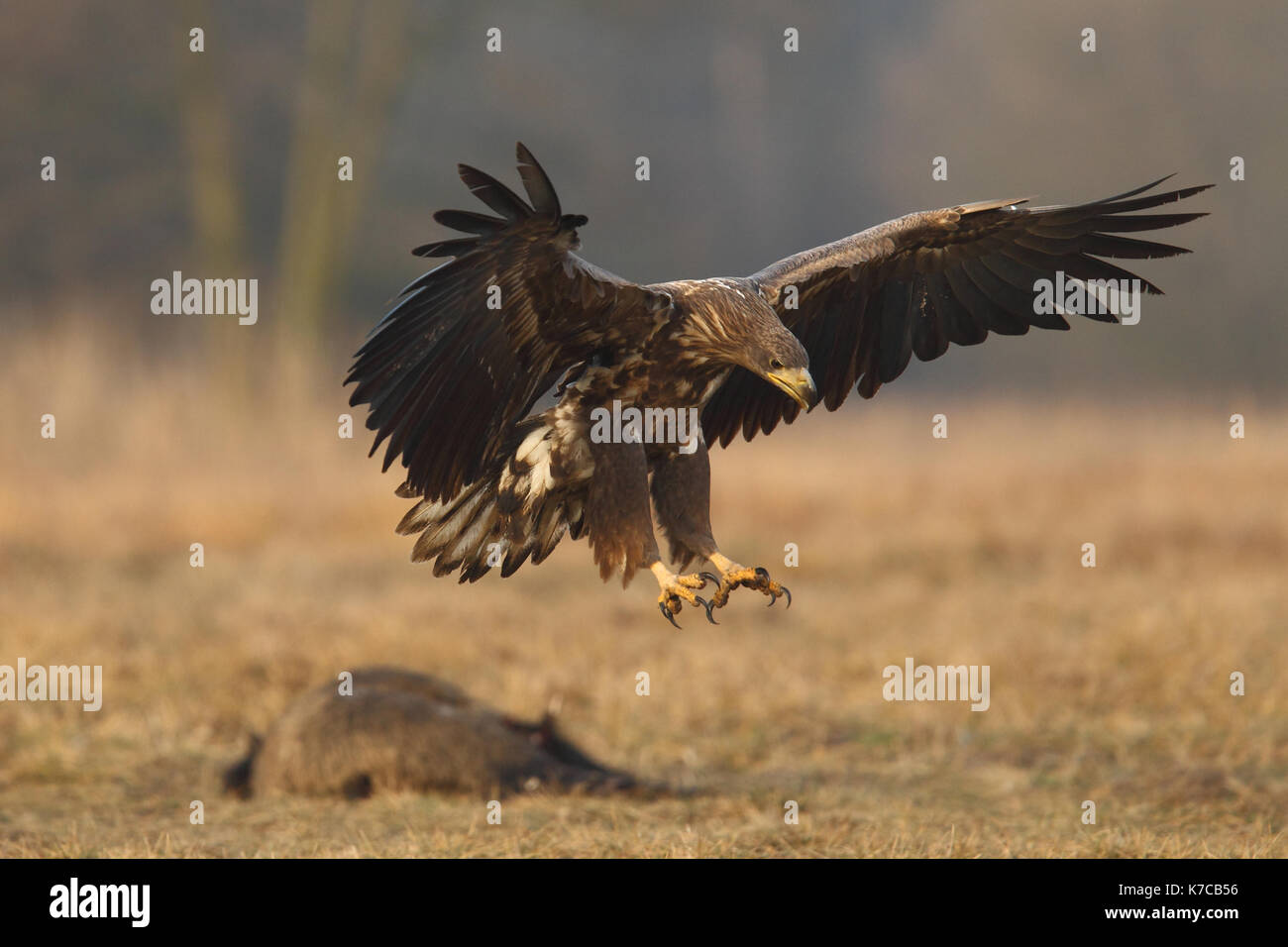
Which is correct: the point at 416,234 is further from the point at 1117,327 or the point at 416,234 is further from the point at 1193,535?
the point at 1193,535

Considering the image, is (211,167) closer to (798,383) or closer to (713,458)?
(713,458)

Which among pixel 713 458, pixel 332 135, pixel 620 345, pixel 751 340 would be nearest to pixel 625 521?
pixel 620 345

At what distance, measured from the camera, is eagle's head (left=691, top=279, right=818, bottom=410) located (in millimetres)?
4246

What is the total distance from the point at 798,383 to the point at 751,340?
0.60ft

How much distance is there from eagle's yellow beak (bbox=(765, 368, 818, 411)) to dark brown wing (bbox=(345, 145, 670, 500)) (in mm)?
396

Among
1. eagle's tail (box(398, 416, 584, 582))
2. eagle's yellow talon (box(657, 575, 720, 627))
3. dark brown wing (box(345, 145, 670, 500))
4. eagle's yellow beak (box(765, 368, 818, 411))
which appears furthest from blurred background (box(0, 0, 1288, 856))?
eagle's yellow beak (box(765, 368, 818, 411))

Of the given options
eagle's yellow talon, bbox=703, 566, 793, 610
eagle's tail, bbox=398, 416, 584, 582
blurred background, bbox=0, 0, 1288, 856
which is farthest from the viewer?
blurred background, bbox=0, 0, 1288, 856

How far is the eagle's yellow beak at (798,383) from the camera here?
166 inches

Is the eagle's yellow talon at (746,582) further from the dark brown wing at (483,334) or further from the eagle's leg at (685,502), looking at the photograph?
the dark brown wing at (483,334)

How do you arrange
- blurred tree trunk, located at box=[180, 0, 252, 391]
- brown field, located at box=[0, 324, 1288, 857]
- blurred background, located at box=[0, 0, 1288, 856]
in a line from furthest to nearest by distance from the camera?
blurred tree trunk, located at box=[180, 0, 252, 391] → blurred background, located at box=[0, 0, 1288, 856] → brown field, located at box=[0, 324, 1288, 857]

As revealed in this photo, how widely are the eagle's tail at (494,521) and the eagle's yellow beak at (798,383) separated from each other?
0.75 m

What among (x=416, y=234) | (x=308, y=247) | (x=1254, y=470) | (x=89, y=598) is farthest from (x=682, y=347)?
(x=416, y=234)

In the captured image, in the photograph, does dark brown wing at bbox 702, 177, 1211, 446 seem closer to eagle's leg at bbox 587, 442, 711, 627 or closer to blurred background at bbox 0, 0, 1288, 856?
eagle's leg at bbox 587, 442, 711, 627

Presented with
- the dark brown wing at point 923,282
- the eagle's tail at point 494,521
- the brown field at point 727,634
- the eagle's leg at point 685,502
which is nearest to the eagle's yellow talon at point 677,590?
the eagle's leg at point 685,502
